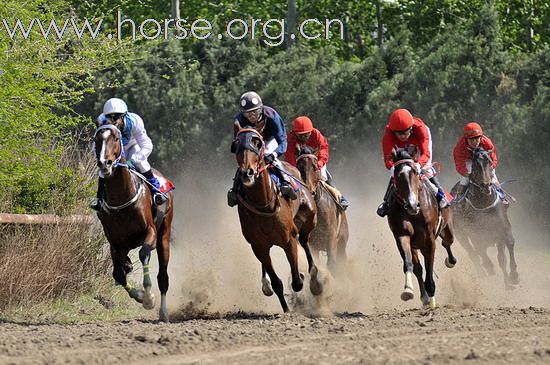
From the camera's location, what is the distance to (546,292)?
18141 millimetres

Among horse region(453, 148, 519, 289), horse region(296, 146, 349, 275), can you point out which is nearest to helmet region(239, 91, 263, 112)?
horse region(296, 146, 349, 275)

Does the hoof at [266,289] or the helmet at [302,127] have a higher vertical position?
the helmet at [302,127]

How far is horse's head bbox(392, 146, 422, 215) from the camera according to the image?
13.9 meters

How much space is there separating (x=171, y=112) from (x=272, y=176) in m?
21.5

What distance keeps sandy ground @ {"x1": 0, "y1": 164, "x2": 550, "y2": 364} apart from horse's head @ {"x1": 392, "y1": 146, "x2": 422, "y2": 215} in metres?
1.33

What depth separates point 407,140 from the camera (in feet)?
48.1

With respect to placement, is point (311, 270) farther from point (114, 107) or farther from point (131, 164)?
point (114, 107)

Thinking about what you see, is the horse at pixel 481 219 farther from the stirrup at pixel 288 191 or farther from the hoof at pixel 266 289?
the stirrup at pixel 288 191

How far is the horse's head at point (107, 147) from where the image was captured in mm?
12414

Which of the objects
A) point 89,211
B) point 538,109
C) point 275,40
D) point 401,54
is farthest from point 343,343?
point 275,40

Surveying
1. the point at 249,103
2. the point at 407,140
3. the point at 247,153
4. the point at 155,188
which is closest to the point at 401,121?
the point at 407,140

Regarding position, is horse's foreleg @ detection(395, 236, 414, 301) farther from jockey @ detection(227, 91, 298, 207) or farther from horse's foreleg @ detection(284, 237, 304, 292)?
jockey @ detection(227, 91, 298, 207)

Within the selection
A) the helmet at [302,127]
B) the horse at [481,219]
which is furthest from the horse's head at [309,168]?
the horse at [481,219]

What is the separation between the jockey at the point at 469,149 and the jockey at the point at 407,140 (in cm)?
370
